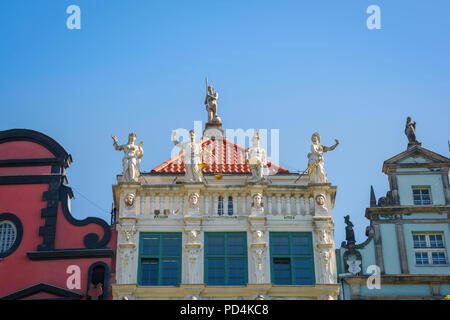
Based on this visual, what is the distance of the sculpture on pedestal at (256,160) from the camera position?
111ft

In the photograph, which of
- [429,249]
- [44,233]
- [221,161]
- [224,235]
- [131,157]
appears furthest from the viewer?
[221,161]

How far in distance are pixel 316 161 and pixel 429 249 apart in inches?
215

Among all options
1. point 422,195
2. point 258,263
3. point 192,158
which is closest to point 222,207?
point 192,158

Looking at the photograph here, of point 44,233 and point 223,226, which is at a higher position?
point 223,226

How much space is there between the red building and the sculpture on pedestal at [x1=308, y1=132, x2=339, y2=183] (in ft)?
26.3

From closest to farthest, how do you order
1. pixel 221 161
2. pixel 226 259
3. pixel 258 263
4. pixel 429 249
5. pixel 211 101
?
1. pixel 258 263
2. pixel 226 259
3. pixel 429 249
4. pixel 221 161
5. pixel 211 101

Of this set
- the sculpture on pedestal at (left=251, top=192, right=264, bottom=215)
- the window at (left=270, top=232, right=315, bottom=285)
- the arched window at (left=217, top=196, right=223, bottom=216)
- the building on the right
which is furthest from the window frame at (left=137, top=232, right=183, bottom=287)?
the building on the right

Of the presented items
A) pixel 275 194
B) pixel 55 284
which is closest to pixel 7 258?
pixel 55 284

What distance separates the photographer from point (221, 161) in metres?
38.8

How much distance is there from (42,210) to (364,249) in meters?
12.4

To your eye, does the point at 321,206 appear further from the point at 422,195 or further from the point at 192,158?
the point at 192,158

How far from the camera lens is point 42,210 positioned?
33469 millimetres

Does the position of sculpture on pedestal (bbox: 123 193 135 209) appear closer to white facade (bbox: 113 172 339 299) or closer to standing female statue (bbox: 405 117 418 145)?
white facade (bbox: 113 172 339 299)
